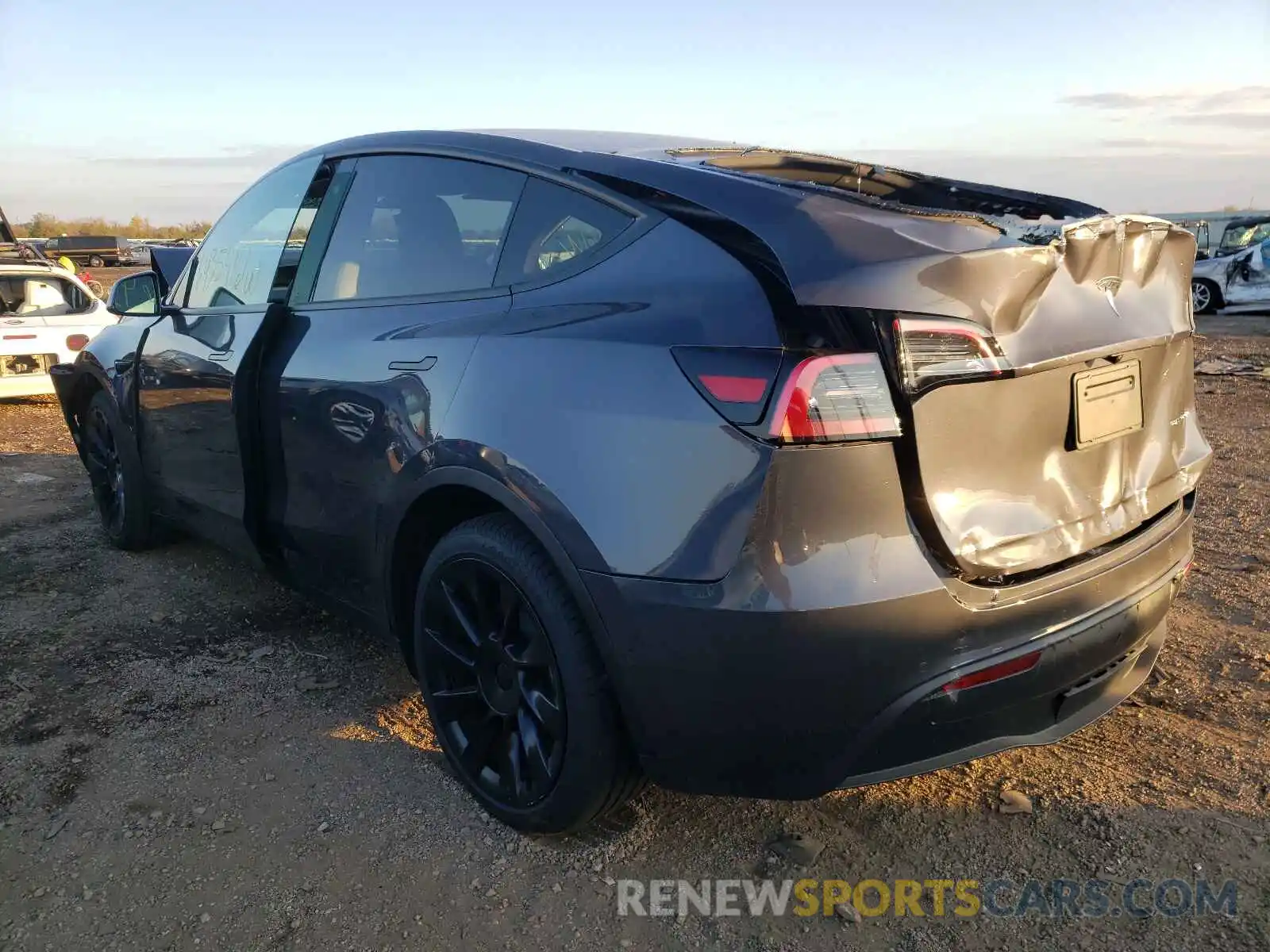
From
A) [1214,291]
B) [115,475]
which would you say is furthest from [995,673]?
[1214,291]

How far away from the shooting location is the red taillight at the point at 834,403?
1.77 m

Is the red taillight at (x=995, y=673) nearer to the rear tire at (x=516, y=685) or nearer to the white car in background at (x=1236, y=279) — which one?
the rear tire at (x=516, y=685)

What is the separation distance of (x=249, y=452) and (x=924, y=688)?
7.76ft

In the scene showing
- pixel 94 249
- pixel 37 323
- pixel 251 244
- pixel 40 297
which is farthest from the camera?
pixel 94 249

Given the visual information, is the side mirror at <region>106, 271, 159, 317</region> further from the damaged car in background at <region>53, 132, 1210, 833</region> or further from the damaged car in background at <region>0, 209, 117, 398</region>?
the damaged car in background at <region>0, 209, 117, 398</region>

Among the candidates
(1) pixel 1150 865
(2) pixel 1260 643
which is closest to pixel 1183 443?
(1) pixel 1150 865

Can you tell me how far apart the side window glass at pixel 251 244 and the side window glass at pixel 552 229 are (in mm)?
1166

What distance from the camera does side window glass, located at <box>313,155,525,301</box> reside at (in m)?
2.52

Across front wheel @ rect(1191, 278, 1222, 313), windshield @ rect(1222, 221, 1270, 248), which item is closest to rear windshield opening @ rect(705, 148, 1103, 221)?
front wheel @ rect(1191, 278, 1222, 313)

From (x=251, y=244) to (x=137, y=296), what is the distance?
0.90 meters

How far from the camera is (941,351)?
182 cm

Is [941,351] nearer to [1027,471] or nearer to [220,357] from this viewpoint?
[1027,471]

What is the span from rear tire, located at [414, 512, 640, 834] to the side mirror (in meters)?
2.34

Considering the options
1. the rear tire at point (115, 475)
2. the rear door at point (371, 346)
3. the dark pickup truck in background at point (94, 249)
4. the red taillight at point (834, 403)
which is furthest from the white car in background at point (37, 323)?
the dark pickup truck in background at point (94, 249)
